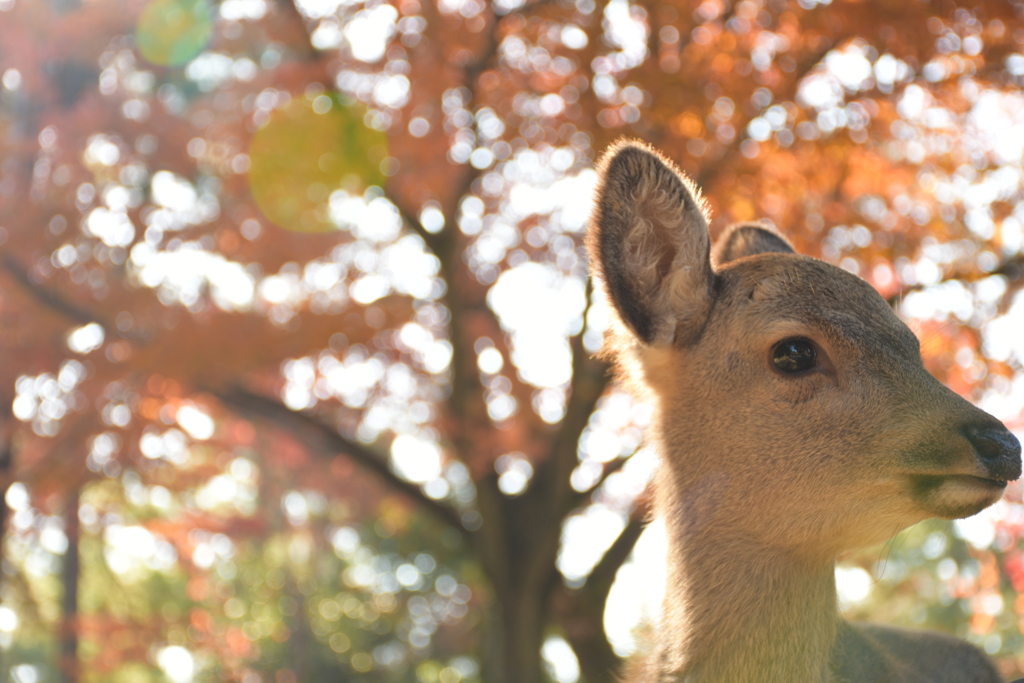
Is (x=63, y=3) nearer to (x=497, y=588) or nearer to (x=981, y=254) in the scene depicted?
(x=497, y=588)

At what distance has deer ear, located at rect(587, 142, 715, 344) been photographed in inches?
72.7

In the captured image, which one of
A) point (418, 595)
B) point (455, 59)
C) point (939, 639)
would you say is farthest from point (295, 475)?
point (939, 639)

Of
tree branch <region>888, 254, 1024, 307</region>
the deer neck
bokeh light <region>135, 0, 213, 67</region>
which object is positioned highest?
bokeh light <region>135, 0, 213, 67</region>

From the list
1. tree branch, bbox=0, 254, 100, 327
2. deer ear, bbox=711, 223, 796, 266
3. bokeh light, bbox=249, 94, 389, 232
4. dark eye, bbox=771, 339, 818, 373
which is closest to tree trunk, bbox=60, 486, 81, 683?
tree branch, bbox=0, 254, 100, 327

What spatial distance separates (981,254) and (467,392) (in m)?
3.74

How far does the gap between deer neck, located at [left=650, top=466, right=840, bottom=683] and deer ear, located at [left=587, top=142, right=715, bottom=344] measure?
16.5 inches

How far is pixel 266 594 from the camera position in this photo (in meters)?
16.3

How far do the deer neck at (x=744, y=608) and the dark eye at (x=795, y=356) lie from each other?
0.29 meters

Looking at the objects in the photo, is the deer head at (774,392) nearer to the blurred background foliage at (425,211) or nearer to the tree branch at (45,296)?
the blurred background foliage at (425,211)

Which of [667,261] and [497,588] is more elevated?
[667,261]

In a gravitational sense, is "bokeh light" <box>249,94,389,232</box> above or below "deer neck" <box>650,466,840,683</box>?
above

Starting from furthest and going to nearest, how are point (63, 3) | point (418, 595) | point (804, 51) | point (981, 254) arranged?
1. point (418, 595)
2. point (63, 3)
3. point (981, 254)
4. point (804, 51)

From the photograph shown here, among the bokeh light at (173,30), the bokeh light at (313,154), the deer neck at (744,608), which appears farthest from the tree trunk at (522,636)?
the bokeh light at (173,30)

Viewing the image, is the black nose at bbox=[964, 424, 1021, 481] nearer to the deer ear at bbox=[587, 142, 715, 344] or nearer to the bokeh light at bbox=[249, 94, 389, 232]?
the deer ear at bbox=[587, 142, 715, 344]
